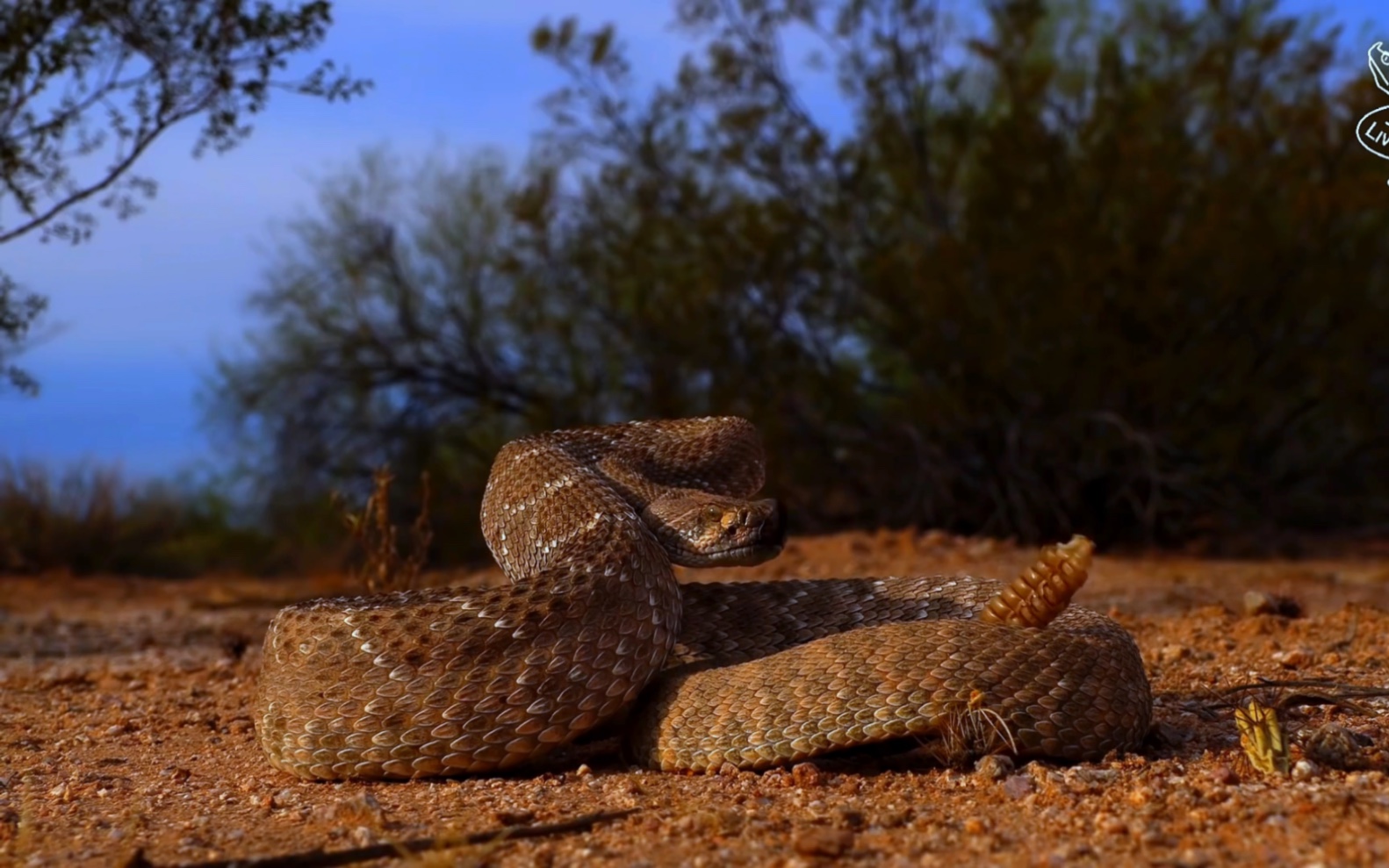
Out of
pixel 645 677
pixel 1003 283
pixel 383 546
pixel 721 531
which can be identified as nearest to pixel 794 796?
pixel 645 677

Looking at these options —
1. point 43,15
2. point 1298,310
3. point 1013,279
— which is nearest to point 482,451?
point 1013,279

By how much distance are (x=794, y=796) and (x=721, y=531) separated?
1.49m

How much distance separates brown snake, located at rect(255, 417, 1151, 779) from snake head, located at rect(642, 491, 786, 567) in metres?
0.01

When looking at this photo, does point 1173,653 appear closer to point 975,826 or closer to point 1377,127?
point 975,826

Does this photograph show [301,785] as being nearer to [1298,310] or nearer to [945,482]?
[945,482]

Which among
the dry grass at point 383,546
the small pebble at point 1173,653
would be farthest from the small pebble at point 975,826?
the dry grass at point 383,546

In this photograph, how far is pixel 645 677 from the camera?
5090 millimetres

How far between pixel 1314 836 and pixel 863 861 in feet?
3.93

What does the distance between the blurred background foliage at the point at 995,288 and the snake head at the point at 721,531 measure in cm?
906

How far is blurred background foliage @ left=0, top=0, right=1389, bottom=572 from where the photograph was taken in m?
14.6

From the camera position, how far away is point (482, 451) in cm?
1798

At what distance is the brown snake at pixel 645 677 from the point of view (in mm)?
4598

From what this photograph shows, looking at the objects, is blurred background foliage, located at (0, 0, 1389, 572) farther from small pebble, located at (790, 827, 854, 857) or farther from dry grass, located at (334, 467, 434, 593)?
small pebble, located at (790, 827, 854, 857)

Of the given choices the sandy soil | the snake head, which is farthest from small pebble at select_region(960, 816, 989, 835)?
the snake head
